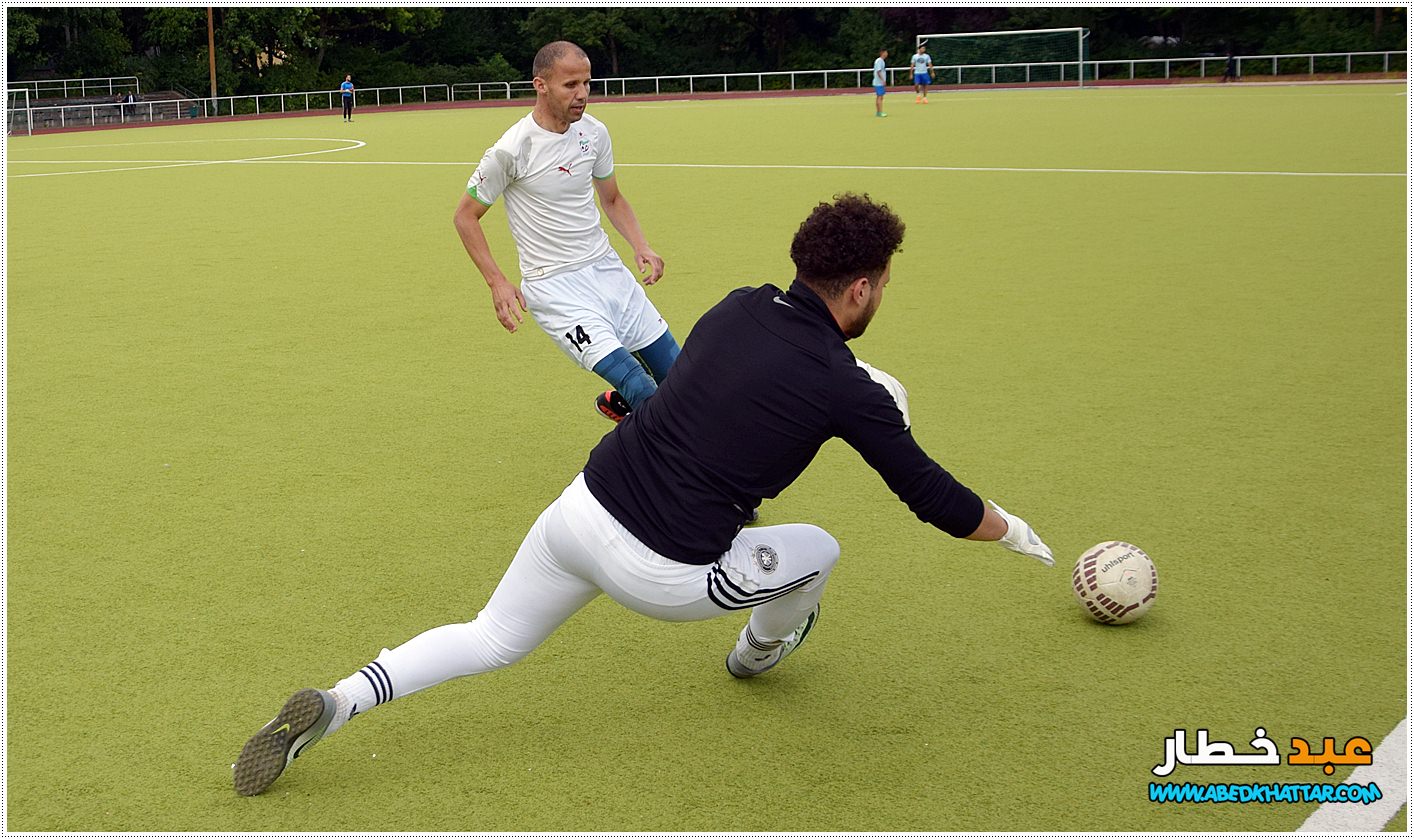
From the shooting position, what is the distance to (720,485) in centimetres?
389

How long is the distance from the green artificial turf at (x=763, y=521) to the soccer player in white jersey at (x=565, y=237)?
0.86 m

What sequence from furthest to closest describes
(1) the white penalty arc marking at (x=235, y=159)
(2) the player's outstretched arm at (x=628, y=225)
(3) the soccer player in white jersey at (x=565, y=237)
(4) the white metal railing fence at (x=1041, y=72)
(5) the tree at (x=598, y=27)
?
(5) the tree at (x=598, y=27) < (4) the white metal railing fence at (x=1041, y=72) < (1) the white penalty arc marking at (x=235, y=159) < (2) the player's outstretched arm at (x=628, y=225) < (3) the soccer player in white jersey at (x=565, y=237)

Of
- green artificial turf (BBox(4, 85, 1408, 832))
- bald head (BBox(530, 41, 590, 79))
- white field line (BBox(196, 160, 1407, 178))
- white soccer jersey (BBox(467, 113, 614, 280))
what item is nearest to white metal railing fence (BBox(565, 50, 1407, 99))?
white field line (BBox(196, 160, 1407, 178))

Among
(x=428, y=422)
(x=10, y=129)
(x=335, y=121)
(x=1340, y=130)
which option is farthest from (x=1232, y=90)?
(x=428, y=422)

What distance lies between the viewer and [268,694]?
15.5 ft

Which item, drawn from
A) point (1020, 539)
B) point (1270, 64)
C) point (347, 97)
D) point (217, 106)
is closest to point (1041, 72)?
point (1270, 64)

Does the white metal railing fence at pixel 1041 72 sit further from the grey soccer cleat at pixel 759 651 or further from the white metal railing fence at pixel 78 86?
the grey soccer cleat at pixel 759 651

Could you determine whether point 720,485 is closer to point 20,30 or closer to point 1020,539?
point 1020,539

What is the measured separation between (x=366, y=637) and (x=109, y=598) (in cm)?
114

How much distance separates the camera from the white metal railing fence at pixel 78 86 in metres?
51.2

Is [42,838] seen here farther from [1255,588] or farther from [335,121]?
[335,121]

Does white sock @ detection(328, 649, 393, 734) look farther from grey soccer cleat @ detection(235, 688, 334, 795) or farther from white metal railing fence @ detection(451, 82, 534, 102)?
white metal railing fence @ detection(451, 82, 534, 102)

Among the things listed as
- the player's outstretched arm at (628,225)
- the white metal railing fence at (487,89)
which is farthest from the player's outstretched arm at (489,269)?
the white metal railing fence at (487,89)

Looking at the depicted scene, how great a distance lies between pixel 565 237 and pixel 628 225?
1.59 ft
